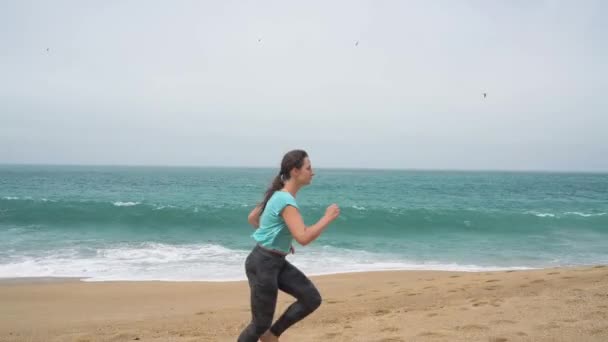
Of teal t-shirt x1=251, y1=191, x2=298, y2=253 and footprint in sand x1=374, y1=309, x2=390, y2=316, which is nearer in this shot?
teal t-shirt x1=251, y1=191, x2=298, y2=253

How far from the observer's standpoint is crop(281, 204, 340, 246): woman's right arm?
263 centimetres

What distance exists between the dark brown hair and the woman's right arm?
0.77 ft

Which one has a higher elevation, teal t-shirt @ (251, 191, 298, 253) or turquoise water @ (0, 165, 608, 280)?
teal t-shirt @ (251, 191, 298, 253)

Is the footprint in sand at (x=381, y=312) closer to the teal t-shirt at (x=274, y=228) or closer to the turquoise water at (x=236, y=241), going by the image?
the teal t-shirt at (x=274, y=228)

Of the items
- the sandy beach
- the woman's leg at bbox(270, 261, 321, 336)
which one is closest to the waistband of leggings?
the woman's leg at bbox(270, 261, 321, 336)

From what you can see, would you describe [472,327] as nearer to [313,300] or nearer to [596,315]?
[596,315]

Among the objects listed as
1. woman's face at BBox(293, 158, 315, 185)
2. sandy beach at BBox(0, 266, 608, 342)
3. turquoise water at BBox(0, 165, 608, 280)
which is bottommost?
turquoise water at BBox(0, 165, 608, 280)

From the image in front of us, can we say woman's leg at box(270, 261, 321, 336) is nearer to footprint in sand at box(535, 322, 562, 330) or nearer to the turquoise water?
footprint in sand at box(535, 322, 562, 330)

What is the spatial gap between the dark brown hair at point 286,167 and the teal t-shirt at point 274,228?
0.08 metres

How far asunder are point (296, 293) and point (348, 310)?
320 cm

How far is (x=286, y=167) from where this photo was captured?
299 cm

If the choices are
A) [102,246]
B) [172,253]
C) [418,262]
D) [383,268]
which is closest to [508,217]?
[418,262]

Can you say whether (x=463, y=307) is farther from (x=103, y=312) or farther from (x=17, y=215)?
(x=17, y=215)

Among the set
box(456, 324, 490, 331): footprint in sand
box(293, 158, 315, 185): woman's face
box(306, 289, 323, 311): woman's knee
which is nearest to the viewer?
box(293, 158, 315, 185): woman's face
